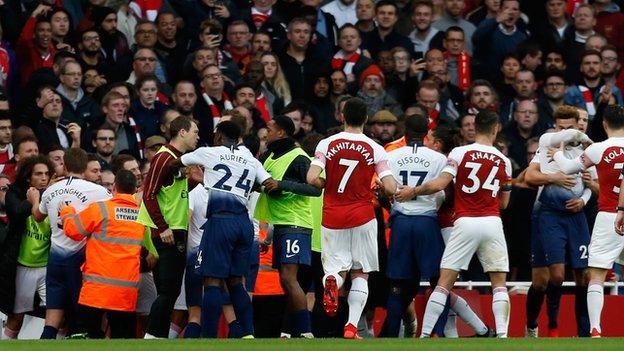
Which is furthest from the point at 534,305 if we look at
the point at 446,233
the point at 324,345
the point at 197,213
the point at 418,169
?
the point at 324,345

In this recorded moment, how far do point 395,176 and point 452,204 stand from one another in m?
0.73

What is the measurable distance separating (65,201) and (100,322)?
52.1 inches

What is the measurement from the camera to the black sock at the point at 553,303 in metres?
19.4

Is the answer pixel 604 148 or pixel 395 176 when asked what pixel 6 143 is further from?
pixel 604 148

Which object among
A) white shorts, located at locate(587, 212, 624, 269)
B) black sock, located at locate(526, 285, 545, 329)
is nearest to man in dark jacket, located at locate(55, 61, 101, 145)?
black sock, located at locate(526, 285, 545, 329)

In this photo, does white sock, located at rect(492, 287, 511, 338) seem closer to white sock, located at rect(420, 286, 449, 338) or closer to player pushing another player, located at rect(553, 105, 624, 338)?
white sock, located at rect(420, 286, 449, 338)

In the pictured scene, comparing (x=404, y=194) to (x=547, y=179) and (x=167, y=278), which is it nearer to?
(x=547, y=179)

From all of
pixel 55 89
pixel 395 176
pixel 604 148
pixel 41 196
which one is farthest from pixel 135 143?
pixel 604 148

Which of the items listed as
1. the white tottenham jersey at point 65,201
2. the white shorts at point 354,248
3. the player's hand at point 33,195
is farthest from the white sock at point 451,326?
the player's hand at point 33,195

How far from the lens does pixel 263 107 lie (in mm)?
23750

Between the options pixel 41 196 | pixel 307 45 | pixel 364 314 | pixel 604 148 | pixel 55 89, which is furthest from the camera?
pixel 307 45

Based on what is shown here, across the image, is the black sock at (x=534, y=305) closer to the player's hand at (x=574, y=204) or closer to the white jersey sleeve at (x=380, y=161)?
the player's hand at (x=574, y=204)

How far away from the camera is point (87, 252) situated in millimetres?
18766

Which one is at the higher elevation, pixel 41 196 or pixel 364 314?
pixel 41 196
